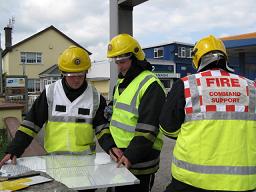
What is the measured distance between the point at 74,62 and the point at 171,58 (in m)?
37.6

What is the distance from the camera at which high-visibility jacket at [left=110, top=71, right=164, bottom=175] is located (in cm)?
295

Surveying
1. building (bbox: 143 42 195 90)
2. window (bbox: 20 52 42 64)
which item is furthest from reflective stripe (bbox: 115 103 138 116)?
window (bbox: 20 52 42 64)

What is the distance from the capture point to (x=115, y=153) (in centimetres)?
298

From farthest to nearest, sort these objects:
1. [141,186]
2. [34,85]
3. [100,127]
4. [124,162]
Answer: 1. [34,85]
2. [100,127]
3. [141,186]
4. [124,162]

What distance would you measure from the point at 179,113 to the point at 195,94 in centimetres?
17

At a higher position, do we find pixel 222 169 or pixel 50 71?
pixel 50 71

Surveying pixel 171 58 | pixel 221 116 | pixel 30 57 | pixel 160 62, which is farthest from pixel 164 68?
pixel 221 116

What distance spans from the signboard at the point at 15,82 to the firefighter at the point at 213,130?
1466 centimetres

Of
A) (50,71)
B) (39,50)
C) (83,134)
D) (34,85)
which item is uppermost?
(39,50)

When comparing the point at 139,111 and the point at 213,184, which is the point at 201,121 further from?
the point at 139,111

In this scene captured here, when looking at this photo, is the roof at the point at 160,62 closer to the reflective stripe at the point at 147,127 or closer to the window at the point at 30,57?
the window at the point at 30,57

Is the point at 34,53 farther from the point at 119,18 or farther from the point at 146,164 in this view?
the point at 146,164

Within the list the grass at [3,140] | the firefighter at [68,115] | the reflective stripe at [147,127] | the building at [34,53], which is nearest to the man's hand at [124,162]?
the reflective stripe at [147,127]

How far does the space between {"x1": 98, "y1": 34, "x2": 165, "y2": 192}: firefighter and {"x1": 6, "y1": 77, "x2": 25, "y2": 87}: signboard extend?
45.0ft
